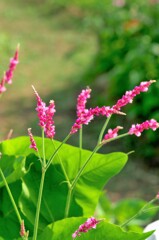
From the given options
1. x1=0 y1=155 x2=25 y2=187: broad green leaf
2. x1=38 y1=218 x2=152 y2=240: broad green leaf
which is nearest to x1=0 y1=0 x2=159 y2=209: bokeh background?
x1=0 y1=155 x2=25 y2=187: broad green leaf

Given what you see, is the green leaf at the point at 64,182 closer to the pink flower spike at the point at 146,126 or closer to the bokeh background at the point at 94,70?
the pink flower spike at the point at 146,126

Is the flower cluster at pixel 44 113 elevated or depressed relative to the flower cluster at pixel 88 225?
elevated

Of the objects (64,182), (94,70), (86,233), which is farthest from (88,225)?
(94,70)

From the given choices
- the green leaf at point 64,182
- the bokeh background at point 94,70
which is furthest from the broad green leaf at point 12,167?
the bokeh background at point 94,70

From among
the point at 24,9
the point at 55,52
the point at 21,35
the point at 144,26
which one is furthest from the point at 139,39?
the point at 24,9

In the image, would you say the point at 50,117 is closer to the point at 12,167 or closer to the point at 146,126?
the point at 146,126
